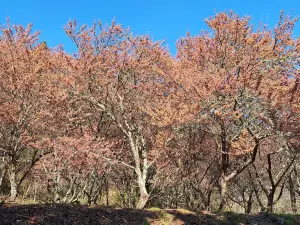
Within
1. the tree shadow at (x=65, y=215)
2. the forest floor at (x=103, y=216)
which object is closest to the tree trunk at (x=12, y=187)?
the forest floor at (x=103, y=216)

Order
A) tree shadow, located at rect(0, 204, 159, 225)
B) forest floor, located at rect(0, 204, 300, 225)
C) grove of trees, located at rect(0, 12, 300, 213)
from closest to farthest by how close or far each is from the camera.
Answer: tree shadow, located at rect(0, 204, 159, 225), forest floor, located at rect(0, 204, 300, 225), grove of trees, located at rect(0, 12, 300, 213)

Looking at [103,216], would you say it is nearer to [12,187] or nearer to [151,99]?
[12,187]

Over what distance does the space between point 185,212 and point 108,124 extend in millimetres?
9960

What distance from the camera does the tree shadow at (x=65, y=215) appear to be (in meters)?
6.18

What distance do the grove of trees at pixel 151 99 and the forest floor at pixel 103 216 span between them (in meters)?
2.88

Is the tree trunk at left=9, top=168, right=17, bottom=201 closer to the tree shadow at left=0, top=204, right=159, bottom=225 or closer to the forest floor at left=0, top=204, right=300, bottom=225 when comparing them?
the forest floor at left=0, top=204, right=300, bottom=225

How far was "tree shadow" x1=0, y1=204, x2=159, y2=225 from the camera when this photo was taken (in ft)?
20.3

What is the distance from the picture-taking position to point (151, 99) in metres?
16.1

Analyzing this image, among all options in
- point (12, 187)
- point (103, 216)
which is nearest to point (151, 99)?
point (12, 187)

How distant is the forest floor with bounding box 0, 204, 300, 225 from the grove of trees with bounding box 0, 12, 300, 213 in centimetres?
288

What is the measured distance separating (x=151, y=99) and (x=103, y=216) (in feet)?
31.3

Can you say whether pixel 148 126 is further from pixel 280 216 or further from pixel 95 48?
pixel 280 216

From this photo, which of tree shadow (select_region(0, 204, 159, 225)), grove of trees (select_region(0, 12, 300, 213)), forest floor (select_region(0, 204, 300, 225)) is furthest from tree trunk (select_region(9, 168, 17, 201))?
tree shadow (select_region(0, 204, 159, 225))

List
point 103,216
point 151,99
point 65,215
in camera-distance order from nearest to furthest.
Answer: point 65,215 → point 103,216 → point 151,99
